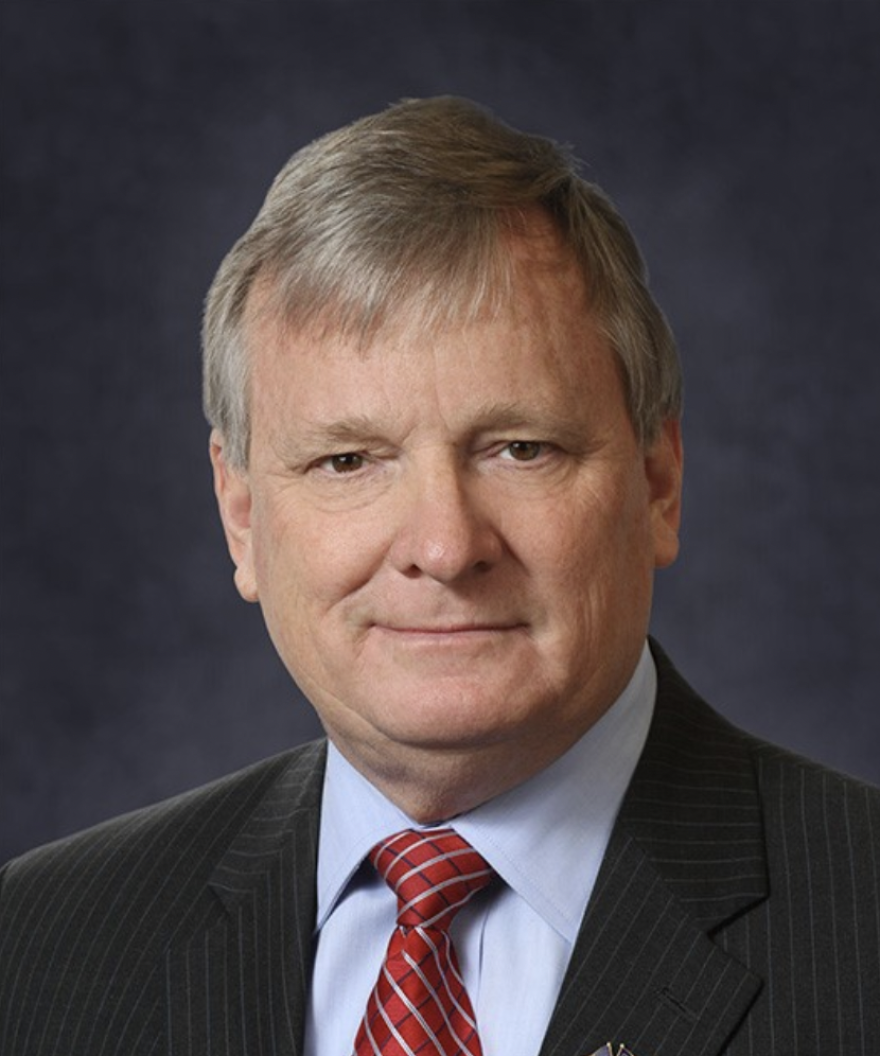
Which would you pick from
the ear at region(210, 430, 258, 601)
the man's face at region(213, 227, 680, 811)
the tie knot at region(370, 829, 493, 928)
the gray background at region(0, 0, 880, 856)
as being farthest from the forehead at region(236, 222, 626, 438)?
the gray background at region(0, 0, 880, 856)

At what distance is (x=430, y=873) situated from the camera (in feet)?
10.9

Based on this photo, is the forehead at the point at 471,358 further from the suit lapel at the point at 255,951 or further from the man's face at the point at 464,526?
the suit lapel at the point at 255,951

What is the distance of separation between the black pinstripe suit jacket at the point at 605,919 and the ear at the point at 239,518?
333 millimetres

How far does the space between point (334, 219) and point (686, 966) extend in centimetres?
114

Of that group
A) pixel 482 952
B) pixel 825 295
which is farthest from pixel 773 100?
pixel 482 952

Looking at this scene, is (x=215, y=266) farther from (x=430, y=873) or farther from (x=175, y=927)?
(x=430, y=873)

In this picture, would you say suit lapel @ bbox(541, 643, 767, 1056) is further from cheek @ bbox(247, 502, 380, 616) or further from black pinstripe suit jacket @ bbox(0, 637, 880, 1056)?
cheek @ bbox(247, 502, 380, 616)

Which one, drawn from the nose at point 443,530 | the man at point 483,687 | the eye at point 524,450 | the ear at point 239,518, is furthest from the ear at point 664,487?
the ear at point 239,518

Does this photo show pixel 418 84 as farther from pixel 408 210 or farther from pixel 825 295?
pixel 408 210

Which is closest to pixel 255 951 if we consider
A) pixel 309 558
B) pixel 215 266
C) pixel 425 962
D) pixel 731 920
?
pixel 425 962

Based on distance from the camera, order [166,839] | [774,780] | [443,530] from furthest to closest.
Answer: [166,839] → [774,780] → [443,530]

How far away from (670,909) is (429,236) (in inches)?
38.8

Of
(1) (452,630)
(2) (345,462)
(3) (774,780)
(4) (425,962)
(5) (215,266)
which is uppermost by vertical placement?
(5) (215,266)

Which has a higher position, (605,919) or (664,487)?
(664,487)
